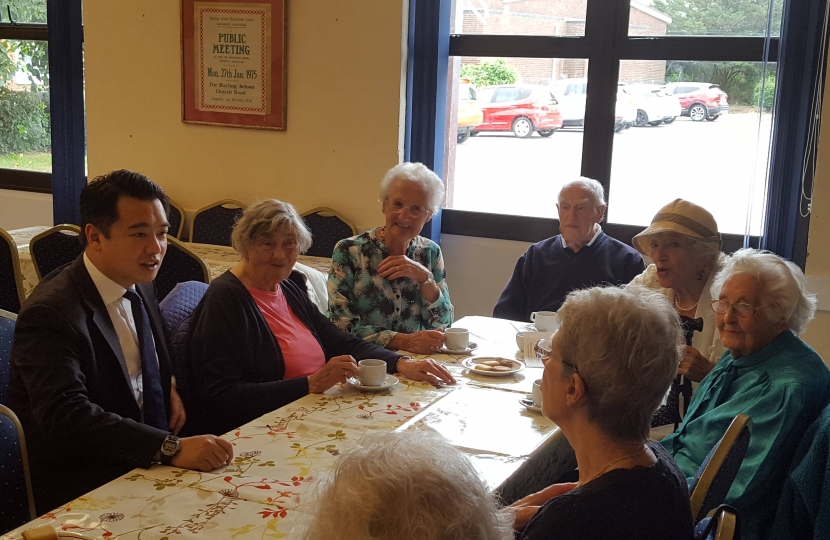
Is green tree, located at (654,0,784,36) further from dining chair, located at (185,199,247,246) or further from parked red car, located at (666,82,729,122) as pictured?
dining chair, located at (185,199,247,246)

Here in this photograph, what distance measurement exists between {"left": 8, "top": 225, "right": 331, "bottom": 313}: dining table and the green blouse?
5.65 feet

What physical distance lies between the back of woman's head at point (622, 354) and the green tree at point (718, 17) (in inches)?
115

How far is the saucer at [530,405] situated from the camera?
2.04 m

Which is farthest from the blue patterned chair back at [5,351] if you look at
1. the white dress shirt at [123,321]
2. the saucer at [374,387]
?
the saucer at [374,387]

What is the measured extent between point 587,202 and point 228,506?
8.18 feet

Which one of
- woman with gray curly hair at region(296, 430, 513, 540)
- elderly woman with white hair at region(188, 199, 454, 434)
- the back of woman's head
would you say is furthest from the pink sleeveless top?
woman with gray curly hair at region(296, 430, 513, 540)

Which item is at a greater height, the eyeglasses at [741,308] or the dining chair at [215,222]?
the eyeglasses at [741,308]

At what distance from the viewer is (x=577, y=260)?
360 cm

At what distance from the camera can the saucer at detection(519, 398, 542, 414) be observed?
2.04m

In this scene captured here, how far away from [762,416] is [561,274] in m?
1.82

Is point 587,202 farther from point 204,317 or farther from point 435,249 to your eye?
point 204,317

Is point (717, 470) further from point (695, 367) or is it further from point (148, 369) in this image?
point (148, 369)

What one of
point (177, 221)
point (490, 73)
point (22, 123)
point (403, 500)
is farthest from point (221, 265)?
point (403, 500)

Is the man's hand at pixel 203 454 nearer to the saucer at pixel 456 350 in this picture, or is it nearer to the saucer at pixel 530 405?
the saucer at pixel 530 405
